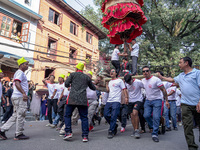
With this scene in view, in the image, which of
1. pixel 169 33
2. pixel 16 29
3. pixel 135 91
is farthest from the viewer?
pixel 169 33

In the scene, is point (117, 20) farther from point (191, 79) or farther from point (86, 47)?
point (86, 47)

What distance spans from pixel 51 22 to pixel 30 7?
2412mm

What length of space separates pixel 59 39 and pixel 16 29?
14.3ft

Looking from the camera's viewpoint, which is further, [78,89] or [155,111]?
[155,111]

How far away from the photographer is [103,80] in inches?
265

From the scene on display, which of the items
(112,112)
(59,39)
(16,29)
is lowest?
(112,112)

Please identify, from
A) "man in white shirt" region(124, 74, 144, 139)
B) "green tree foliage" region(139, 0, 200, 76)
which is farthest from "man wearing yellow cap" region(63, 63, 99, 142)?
"green tree foliage" region(139, 0, 200, 76)

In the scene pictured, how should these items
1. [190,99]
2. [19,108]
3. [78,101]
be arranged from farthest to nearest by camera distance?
[19,108]
[78,101]
[190,99]

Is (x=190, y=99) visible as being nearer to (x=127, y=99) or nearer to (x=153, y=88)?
(x=153, y=88)

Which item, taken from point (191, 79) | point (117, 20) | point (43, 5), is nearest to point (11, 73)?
point (43, 5)

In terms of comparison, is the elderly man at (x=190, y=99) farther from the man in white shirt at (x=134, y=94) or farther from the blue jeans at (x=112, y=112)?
the blue jeans at (x=112, y=112)

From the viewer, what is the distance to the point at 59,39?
1744 cm

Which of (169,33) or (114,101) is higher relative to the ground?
(169,33)

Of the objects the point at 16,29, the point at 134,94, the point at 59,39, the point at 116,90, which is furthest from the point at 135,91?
the point at 59,39
